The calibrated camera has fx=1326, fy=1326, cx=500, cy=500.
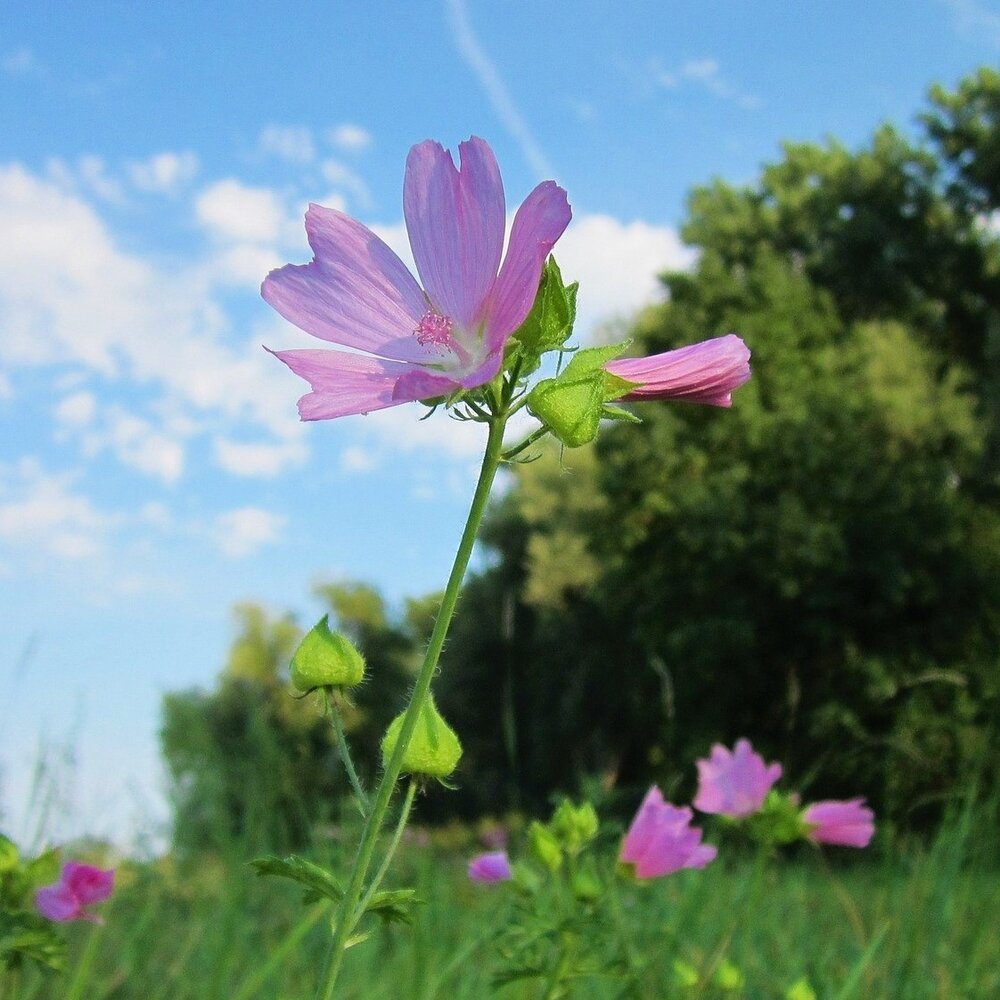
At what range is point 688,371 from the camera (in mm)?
900

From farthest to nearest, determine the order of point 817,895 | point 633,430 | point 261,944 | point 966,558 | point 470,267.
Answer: point 633,430, point 966,558, point 817,895, point 261,944, point 470,267

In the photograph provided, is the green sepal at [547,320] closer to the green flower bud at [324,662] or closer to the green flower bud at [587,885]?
the green flower bud at [324,662]

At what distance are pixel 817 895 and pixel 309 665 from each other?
Result: 3495 mm

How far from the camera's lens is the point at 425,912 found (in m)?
2.89

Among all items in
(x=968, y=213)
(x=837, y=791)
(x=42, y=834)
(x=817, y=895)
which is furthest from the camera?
(x=968, y=213)

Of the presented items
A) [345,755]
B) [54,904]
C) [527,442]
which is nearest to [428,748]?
[345,755]

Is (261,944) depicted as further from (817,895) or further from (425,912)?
(817,895)

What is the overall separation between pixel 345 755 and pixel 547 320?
12.5 inches

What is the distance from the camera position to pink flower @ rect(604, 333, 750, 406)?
0.89 m

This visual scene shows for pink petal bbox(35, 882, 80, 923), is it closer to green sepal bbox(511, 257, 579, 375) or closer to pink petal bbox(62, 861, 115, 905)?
pink petal bbox(62, 861, 115, 905)

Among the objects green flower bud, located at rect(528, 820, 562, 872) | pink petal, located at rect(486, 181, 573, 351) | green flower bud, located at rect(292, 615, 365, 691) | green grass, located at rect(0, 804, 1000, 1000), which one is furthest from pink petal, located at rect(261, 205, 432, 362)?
green grass, located at rect(0, 804, 1000, 1000)

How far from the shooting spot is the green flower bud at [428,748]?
962mm

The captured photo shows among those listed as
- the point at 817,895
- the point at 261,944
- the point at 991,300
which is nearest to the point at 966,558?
the point at 991,300

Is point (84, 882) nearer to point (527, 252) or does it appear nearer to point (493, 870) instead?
point (493, 870)
